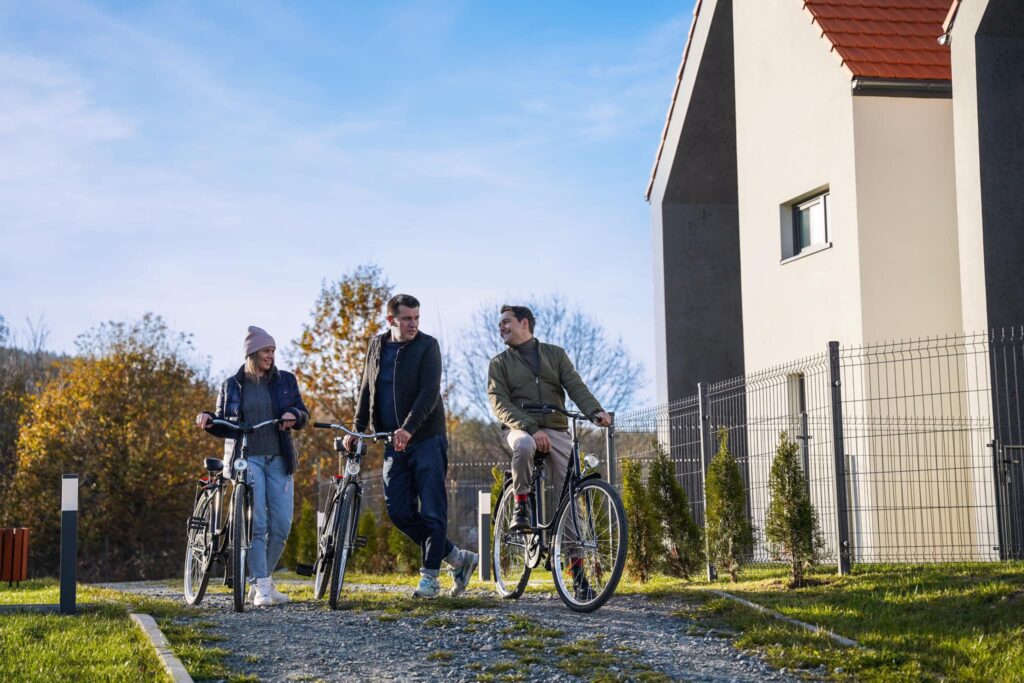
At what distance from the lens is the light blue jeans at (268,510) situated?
29.9ft

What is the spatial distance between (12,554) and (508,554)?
366 inches

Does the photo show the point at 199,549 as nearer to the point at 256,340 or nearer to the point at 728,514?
the point at 256,340

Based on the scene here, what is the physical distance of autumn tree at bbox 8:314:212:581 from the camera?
29.4 m

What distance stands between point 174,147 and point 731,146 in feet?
29.3

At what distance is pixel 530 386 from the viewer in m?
8.79

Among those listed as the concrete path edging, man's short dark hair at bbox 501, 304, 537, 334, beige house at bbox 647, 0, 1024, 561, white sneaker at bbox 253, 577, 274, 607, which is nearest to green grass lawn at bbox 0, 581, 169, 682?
white sneaker at bbox 253, 577, 274, 607

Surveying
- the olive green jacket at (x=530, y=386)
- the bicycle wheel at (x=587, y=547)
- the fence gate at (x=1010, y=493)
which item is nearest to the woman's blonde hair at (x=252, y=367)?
the olive green jacket at (x=530, y=386)

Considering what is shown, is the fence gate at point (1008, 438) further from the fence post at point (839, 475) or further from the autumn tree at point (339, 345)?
the autumn tree at point (339, 345)

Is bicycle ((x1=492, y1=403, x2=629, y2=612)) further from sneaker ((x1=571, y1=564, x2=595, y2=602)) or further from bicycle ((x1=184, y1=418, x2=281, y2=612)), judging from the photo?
bicycle ((x1=184, y1=418, x2=281, y2=612))

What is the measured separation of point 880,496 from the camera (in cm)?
1439

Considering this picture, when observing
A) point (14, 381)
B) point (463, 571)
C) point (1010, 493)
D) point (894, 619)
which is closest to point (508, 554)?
point (463, 571)

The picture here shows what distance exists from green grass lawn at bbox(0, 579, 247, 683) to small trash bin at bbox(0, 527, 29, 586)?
7919 mm

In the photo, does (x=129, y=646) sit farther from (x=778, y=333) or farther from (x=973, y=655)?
(x=778, y=333)

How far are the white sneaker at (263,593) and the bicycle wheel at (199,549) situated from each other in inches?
18.3
